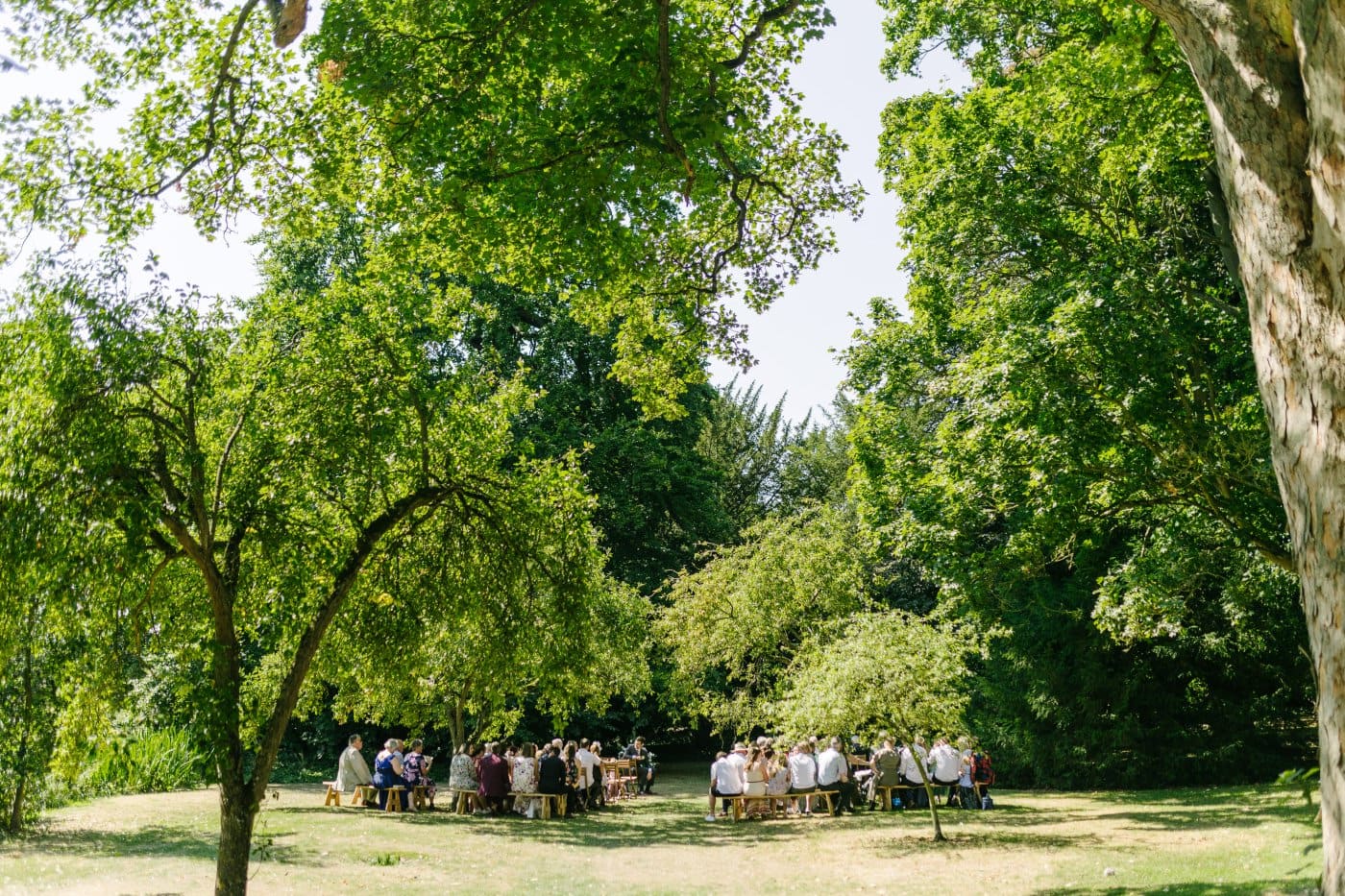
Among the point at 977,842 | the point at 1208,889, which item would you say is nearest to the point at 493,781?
the point at 977,842

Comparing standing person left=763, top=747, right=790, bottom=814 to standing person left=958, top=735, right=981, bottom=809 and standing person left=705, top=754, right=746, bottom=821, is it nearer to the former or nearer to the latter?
standing person left=705, top=754, right=746, bottom=821

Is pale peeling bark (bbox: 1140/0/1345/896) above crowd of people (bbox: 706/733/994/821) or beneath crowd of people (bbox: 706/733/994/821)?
above

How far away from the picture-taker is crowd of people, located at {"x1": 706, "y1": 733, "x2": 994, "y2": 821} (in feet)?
68.7

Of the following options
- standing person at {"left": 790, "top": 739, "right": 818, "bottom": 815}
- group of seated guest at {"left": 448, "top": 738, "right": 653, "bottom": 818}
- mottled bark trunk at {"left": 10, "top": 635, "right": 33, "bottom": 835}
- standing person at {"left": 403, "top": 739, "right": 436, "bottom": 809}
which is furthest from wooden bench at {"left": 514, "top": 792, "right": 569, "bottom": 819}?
mottled bark trunk at {"left": 10, "top": 635, "right": 33, "bottom": 835}

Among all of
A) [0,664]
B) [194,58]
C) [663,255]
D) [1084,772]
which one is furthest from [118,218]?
[1084,772]

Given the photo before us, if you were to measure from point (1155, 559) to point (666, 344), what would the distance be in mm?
8046

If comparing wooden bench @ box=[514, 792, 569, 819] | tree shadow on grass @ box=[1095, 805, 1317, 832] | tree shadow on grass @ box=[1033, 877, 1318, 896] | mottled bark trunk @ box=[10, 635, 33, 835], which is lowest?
tree shadow on grass @ box=[1095, 805, 1317, 832]

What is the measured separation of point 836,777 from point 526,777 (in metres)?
6.12

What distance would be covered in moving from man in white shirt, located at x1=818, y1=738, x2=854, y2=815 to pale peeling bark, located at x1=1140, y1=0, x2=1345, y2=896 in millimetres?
18414

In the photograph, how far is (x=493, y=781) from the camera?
20.8 m

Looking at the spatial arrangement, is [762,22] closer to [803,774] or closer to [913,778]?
[803,774]

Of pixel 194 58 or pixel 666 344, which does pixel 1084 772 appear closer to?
pixel 666 344

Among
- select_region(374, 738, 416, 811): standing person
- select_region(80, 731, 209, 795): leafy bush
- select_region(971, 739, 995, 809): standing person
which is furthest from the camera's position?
select_region(80, 731, 209, 795): leafy bush

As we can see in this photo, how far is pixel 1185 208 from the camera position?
15.8 m
